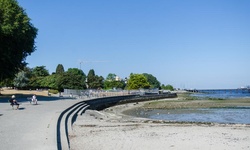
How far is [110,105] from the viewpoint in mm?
48469

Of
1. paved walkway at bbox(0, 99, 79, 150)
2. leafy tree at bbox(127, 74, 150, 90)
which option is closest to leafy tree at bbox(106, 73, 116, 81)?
leafy tree at bbox(127, 74, 150, 90)

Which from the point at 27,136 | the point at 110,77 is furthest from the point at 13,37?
the point at 110,77

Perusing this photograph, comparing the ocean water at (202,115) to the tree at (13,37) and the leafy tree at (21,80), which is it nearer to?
the tree at (13,37)

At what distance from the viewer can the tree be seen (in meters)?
34.5

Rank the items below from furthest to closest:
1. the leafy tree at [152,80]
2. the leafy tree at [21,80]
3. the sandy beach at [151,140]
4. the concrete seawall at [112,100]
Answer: the leafy tree at [152,80], the leafy tree at [21,80], the concrete seawall at [112,100], the sandy beach at [151,140]

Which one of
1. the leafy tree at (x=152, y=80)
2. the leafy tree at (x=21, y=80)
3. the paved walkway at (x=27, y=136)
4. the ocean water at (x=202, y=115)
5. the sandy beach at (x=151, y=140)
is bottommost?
the ocean water at (x=202, y=115)

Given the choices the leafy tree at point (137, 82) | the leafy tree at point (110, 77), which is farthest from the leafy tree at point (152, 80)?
the leafy tree at point (137, 82)

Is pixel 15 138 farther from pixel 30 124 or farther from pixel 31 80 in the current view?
pixel 31 80

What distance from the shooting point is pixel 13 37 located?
3578cm

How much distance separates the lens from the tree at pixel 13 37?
113 ft

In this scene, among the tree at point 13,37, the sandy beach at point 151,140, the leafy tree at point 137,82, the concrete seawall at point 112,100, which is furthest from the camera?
the leafy tree at point 137,82

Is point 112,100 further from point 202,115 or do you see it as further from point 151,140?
point 151,140

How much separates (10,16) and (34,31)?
666cm

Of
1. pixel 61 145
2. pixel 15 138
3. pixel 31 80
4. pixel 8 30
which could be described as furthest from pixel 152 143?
pixel 31 80
